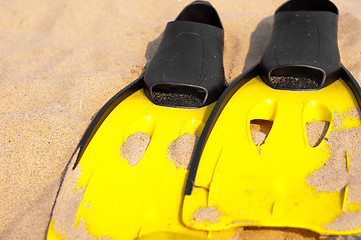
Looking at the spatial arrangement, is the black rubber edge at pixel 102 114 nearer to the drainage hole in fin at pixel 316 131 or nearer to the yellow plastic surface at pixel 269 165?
the yellow plastic surface at pixel 269 165

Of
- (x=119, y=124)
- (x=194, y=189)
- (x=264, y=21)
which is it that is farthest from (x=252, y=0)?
(x=194, y=189)

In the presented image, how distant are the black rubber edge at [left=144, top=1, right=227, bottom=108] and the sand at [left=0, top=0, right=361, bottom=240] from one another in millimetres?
295

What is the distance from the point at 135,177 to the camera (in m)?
1.35

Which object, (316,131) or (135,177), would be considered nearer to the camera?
(135,177)

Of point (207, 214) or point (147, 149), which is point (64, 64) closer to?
point (147, 149)

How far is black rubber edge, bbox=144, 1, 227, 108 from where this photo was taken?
64.1 inches

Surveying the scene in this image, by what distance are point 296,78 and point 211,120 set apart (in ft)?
1.82

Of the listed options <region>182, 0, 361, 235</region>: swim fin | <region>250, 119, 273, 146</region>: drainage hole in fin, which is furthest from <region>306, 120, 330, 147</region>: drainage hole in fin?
<region>250, 119, 273, 146</region>: drainage hole in fin

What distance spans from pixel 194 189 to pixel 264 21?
5.46 ft

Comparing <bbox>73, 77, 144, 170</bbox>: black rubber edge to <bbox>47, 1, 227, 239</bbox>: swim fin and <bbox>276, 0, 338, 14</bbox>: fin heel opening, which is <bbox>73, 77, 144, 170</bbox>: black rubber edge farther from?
<bbox>276, 0, 338, 14</bbox>: fin heel opening

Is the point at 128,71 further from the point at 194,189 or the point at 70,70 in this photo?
the point at 194,189

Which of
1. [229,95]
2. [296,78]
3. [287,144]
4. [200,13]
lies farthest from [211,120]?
[200,13]

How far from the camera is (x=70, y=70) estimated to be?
6.77 feet

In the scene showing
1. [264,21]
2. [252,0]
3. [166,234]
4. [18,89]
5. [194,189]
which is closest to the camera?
[166,234]
